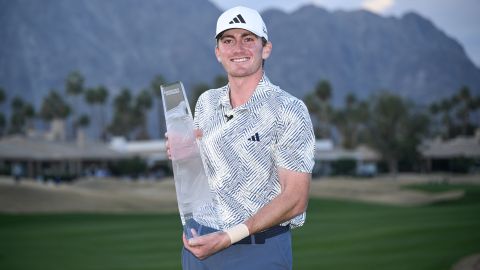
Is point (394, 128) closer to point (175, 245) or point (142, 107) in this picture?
point (142, 107)

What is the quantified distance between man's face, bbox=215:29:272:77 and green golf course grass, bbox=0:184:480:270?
13429mm

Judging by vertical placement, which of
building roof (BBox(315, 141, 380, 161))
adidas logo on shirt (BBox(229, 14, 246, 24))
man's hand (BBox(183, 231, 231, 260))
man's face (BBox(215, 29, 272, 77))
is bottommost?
building roof (BBox(315, 141, 380, 161))

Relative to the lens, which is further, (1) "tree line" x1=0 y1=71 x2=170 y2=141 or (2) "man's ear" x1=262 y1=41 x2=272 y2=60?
(1) "tree line" x1=0 y1=71 x2=170 y2=141

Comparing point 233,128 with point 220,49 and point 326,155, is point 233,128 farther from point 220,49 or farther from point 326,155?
point 326,155

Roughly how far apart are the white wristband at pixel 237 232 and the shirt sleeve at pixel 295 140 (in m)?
0.37

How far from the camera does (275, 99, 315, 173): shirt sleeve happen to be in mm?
4152

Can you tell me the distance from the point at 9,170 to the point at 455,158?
201ft

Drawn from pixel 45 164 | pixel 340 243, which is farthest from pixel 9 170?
pixel 340 243

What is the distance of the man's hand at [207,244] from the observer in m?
3.96

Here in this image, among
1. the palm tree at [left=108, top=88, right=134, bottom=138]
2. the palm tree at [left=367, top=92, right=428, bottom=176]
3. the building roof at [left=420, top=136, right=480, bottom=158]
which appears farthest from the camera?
the palm tree at [left=108, top=88, right=134, bottom=138]

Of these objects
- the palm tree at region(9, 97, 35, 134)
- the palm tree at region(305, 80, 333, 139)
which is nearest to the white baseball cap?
the palm tree at region(305, 80, 333, 139)

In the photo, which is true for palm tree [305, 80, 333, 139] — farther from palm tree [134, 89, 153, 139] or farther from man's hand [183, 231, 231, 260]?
man's hand [183, 231, 231, 260]

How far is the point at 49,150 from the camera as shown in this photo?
331ft

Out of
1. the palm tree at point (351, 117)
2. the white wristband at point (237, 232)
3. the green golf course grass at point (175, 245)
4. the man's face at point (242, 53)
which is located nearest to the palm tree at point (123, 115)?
the palm tree at point (351, 117)
